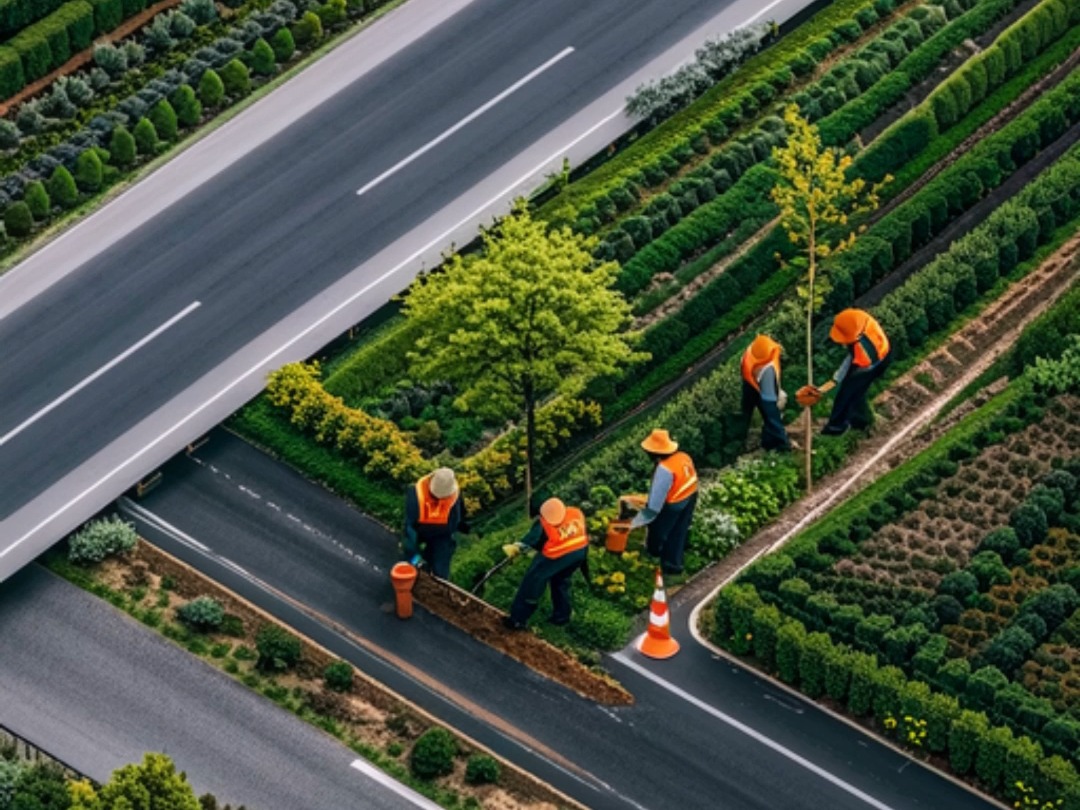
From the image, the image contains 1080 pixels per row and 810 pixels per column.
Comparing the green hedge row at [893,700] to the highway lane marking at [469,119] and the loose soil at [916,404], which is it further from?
the highway lane marking at [469,119]

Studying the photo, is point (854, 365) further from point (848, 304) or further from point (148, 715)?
point (148, 715)

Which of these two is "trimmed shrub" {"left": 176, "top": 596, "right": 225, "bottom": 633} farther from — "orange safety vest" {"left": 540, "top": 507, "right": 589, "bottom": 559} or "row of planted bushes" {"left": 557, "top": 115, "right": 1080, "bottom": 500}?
"row of planted bushes" {"left": 557, "top": 115, "right": 1080, "bottom": 500}

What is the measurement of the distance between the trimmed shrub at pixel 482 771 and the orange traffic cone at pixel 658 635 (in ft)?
14.1

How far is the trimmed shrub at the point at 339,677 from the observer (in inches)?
2443

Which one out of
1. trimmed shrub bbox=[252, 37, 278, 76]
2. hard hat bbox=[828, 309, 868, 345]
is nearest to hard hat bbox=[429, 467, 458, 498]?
hard hat bbox=[828, 309, 868, 345]

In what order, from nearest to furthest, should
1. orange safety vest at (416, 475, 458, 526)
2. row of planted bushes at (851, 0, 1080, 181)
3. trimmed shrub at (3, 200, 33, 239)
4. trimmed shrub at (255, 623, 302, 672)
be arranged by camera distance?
1. trimmed shrub at (255, 623, 302, 672)
2. orange safety vest at (416, 475, 458, 526)
3. trimmed shrub at (3, 200, 33, 239)
4. row of planted bushes at (851, 0, 1080, 181)

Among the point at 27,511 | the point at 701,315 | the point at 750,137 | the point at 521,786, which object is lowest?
the point at 521,786

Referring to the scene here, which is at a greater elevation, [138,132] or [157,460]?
[138,132]

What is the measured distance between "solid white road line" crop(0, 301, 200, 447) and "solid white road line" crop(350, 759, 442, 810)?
12249mm

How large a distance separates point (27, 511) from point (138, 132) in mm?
12614

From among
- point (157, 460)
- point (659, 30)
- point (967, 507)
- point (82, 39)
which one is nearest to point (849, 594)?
point (967, 507)

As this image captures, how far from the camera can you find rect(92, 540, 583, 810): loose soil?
198 feet

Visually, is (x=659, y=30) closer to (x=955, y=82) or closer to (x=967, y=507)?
(x=955, y=82)

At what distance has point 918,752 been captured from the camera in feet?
200
